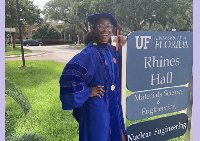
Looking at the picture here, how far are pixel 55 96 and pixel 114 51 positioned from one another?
71 cm

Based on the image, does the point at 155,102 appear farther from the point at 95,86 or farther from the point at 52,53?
the point at 52,53

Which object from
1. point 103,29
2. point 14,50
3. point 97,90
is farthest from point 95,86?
point 14,50

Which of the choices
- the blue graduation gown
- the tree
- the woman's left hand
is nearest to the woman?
the blue graduation gown

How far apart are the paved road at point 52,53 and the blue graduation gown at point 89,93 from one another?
0.25 m

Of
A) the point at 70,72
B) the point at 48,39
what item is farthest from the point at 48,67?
the point at 70,72

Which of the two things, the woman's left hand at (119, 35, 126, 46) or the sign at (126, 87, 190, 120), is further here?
the sign at (126, 87, 190, 120)

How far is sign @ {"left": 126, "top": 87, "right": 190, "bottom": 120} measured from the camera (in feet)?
7.32

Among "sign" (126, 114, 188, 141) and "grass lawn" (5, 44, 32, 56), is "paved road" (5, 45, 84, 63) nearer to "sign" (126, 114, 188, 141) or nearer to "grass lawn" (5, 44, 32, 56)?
"grass lawn" (5, 44, 32, 56)

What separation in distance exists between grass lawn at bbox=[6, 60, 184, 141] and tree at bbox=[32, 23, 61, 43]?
0.71 feet

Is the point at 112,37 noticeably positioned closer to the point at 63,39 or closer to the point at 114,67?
the point at 114,67

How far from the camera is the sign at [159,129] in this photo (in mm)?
2299

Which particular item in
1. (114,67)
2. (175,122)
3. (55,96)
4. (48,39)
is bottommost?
(175,122)

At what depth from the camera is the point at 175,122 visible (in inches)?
100

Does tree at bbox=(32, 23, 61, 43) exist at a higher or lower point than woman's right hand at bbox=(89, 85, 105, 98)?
higher
